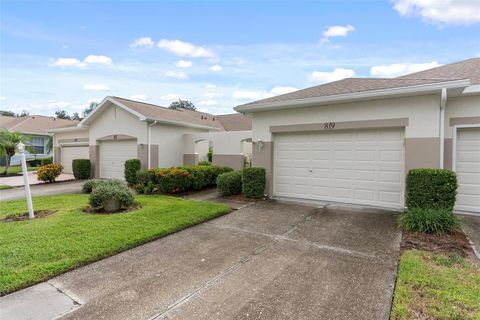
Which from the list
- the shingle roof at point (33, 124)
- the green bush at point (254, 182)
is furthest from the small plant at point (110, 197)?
the shingle roof at point (33, 124)

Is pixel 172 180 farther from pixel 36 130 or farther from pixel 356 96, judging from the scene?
pixel 36 130

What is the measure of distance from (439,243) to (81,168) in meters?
17.1

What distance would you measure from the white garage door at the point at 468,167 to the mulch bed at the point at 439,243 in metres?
2.40

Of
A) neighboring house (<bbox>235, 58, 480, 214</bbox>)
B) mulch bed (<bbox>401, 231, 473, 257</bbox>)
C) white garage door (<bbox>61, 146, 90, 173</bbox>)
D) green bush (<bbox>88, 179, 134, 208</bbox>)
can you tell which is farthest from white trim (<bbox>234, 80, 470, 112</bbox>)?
white garage door (<bbox>61, 146, 90, 173</bbox>)

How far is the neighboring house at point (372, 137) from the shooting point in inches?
273

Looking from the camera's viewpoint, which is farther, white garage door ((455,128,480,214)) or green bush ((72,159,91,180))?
green bush ((72,159,91,180))

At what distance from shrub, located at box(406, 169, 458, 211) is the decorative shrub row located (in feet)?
25.5

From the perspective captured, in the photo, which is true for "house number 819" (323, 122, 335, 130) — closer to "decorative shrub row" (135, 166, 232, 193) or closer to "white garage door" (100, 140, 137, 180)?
"decorative shrub row" (135, 166, 232, 193)

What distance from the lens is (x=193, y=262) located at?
4.29 meters

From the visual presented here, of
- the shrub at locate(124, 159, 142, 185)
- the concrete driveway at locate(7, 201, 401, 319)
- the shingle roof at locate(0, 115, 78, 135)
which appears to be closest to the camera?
the concrete driveway at locate(7, 201, 401, 319)

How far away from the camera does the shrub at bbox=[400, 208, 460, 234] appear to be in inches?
217

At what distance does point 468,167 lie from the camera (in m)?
7.24

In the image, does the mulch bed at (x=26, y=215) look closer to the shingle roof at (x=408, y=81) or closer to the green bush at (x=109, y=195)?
the green bush at (x=109, y=195)

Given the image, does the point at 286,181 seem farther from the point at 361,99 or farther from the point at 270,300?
the point at 270,300
